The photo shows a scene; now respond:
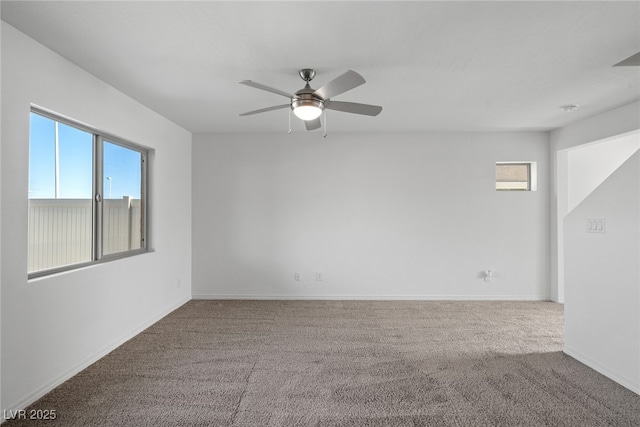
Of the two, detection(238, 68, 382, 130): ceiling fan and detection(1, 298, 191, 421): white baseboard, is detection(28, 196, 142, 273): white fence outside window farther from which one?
detection(238, 68, 382, 130): ceiling fan

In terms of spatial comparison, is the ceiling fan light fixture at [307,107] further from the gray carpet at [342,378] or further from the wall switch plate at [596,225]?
the wall switch plate at [596,225]

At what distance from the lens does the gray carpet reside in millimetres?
2068

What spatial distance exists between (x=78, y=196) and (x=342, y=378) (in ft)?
8.71

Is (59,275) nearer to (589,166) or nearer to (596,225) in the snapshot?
(596,225)

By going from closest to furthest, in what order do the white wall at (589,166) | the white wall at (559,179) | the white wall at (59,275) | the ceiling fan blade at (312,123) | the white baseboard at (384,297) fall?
the white wall at (59,275), the ceiling fan blade at (312,123), the white wall at (559,179), the white wall at (589,166), the white baseboard at (384,297)

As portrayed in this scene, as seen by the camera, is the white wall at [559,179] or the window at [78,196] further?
the white wall at [559,179]

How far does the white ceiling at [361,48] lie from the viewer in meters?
1.88

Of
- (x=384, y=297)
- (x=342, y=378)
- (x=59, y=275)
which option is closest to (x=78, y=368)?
(x=59, y=275)

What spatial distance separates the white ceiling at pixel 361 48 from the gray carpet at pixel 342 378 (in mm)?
2419

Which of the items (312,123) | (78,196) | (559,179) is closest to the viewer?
(78,196)

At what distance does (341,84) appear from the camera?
2.23 m

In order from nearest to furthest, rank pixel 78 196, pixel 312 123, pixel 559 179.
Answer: pixel 78 196 < pixel 312 123 < pixel 559 179

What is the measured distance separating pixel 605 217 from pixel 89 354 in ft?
14.3

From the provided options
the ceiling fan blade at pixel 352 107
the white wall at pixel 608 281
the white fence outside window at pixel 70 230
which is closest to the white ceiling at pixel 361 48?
the ceiling fan blade at pixel 352 107
